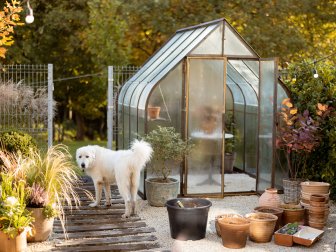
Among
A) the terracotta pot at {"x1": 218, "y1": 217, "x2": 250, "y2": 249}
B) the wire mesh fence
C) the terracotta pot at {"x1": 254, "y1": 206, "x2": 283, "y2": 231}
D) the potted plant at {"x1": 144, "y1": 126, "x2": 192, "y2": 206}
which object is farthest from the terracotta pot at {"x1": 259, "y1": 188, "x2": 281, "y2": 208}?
the wire mesh fence

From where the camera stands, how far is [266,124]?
28.6 feet

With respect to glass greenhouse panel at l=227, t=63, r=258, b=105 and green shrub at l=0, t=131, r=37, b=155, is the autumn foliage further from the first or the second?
glass greenhouse panel at l=227, t=63, r=258, b=105

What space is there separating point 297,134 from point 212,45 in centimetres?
194

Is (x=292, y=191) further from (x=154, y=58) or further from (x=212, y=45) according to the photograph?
(x=154, y=58)

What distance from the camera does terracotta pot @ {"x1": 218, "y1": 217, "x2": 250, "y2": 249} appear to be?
6.15 m

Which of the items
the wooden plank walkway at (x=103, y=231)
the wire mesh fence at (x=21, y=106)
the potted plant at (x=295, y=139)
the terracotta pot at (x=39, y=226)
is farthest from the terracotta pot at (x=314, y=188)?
the wire mesh fence at (x=21, y=106)

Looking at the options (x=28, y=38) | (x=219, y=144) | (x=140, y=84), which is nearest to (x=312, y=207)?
(x=219, y=144)

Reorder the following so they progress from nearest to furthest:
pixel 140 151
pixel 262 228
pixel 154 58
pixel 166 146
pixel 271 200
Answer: pixel 262 228, pixel 271 200, pixel 140 151, pixel 166 146, pixel 154 58

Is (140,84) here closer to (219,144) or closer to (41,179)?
(219,144)

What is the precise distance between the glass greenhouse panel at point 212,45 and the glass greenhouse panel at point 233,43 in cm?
10

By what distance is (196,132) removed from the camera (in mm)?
8516

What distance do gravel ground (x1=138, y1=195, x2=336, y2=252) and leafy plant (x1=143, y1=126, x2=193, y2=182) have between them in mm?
763

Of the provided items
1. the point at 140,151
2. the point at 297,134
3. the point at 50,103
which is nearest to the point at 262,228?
the point at 140,151

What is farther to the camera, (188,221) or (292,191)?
(292,191)
